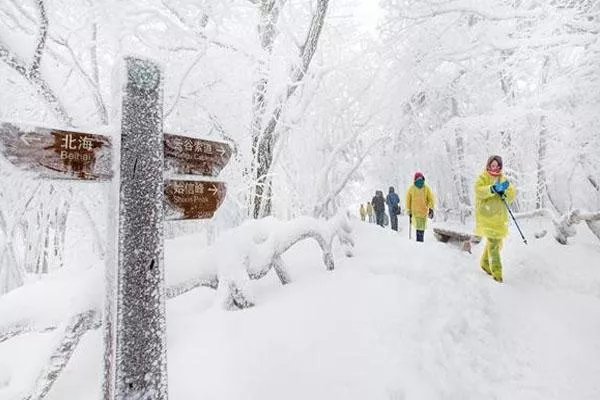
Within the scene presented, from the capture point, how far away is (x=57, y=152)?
2047 mm

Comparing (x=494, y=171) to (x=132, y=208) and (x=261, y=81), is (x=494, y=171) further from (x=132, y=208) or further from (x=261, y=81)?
(x=132, y=208)

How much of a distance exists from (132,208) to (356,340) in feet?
7.16

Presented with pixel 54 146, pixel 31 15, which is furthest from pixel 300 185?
pixel 54 146

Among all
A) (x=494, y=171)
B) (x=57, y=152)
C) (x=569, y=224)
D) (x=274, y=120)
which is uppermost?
(x=274, y=120)

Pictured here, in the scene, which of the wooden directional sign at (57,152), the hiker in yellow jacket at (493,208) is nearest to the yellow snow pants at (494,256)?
the hiker in yellow jacket at (493,208)

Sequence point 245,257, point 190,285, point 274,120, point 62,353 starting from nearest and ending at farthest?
point 62,353 < point 190,285 < point 245,257 < point 274,120

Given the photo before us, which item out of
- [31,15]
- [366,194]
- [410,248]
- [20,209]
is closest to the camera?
[31,15]

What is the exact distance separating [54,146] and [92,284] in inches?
57.7

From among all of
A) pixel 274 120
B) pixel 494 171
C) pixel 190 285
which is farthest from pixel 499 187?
pixel 190 285

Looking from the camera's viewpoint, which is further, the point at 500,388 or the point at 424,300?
the point at 424,300

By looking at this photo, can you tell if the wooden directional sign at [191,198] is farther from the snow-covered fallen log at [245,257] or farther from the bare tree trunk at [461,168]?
the bare tree trunk at [461,168]

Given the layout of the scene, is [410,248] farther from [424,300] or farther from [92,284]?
[92,284]

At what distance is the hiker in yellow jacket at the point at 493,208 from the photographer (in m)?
6.38

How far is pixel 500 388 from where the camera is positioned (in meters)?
3.60
